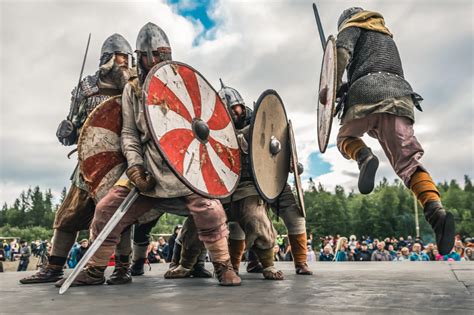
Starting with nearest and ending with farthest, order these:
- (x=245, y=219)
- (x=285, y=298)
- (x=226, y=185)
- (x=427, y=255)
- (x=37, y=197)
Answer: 1. (x=285, y=298)
2. (x=226, y=185)
3. (x=245, y=219)
4. (x=427, y=255)
5. (x=37, y=197)

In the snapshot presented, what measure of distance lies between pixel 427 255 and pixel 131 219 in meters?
9.22

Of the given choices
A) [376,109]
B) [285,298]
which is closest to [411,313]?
[285,298]

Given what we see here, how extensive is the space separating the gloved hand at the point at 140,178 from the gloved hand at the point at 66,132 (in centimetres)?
109

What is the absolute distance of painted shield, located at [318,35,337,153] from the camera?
333 cm

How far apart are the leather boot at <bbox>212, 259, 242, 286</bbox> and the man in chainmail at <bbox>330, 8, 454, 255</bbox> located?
1037 millimetres

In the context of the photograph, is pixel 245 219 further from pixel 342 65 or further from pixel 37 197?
pixel 37 197

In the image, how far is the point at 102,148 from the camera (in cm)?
376

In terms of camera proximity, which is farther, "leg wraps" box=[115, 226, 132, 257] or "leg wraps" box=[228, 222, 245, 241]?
"leg wraps" box=[228, 222, 245, 241]

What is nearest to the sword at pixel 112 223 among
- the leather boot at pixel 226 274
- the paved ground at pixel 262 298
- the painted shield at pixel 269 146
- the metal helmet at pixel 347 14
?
the paved ground at pixel 262 298

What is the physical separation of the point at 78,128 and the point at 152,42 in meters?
1.14

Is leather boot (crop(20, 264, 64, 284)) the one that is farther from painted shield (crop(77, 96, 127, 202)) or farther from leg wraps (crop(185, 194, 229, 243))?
leg wraps (crop(185, 194, 229, 243))

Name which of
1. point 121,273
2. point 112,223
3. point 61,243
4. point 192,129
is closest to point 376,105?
point 192,129

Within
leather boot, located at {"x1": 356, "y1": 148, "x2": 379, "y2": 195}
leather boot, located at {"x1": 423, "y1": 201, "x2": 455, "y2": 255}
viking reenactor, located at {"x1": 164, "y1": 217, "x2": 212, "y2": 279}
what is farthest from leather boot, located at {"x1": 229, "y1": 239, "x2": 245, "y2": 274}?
leather boot, located at {"x1": 423, "y1": 201, "x2": 455, "y2": 255}

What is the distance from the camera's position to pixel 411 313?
79.7 inches
